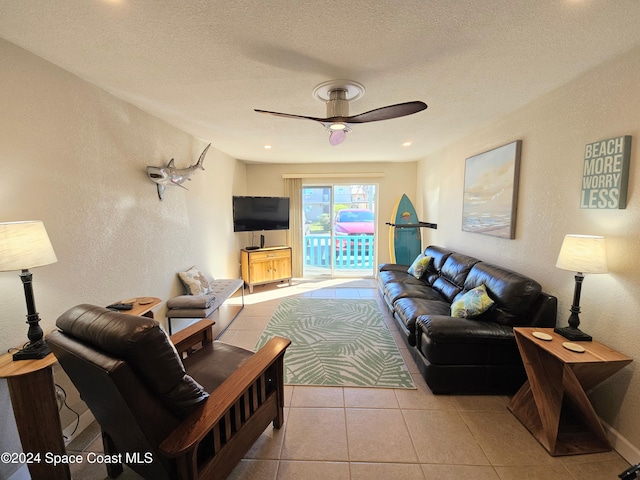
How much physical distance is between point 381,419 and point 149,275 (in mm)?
2293

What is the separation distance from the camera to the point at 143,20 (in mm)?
1235

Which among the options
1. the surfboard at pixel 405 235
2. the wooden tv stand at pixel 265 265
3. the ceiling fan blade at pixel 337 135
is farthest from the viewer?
the surfboard at pixel 405 235

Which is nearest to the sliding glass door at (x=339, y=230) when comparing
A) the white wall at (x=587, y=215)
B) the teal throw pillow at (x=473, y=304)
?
the white wall at (x=587, y=215)

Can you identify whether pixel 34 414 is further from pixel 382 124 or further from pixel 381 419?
pixel 382 124

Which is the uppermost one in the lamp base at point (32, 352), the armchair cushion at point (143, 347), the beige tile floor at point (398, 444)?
the armchair cushion at point (143, 347)

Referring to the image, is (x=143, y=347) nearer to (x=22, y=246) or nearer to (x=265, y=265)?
(x=22, y=246)

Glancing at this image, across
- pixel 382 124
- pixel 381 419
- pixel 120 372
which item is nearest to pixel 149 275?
pixel 120 372

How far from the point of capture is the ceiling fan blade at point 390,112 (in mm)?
1603

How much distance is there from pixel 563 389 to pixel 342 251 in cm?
433

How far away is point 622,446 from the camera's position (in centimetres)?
152

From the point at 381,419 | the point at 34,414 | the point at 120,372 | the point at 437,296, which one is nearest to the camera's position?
the point at 120,372

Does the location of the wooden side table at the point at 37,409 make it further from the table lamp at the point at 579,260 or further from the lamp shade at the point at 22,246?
the table lamp at the point at 579,260

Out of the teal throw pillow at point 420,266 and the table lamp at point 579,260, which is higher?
the table lamp at point 579,260

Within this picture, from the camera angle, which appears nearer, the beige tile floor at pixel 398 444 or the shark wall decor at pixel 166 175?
the beige tile floor at pixel 398 444
